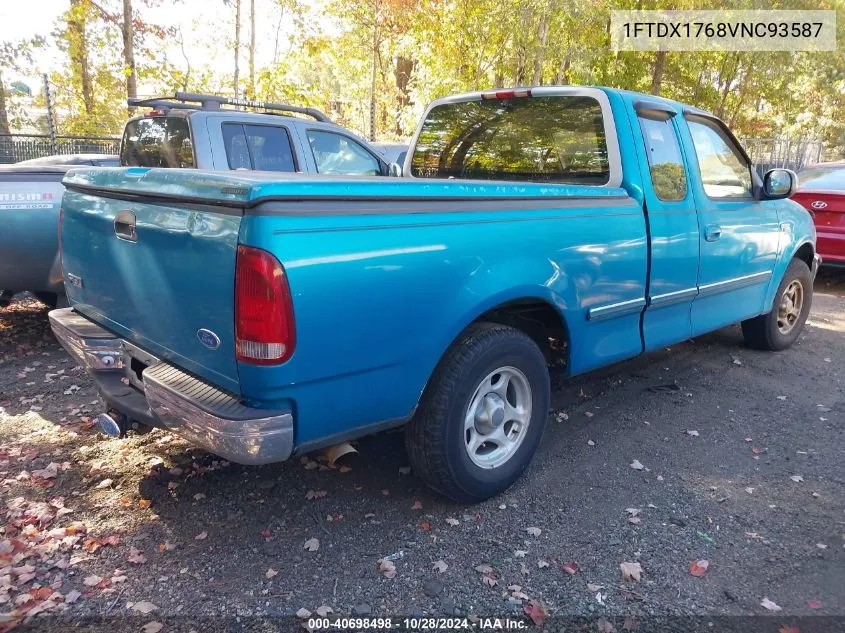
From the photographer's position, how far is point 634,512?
→ 3.25 meters

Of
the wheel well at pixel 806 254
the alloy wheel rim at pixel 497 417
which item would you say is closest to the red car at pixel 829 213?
the wheel well at pixel 806 254

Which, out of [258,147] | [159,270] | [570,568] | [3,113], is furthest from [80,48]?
[570,568]

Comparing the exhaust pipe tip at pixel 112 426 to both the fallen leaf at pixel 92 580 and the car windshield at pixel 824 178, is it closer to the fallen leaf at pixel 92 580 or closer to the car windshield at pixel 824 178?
the fallen leaf at pixel 92 580

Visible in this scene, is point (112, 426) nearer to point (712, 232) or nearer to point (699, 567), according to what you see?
point (699, 567)

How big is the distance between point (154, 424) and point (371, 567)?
3.62 feet

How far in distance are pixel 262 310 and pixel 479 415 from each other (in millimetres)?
1342

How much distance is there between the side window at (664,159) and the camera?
13.3 ft

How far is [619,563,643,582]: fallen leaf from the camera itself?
2.76 m

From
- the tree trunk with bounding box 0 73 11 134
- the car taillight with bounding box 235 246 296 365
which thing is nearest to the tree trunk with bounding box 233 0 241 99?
the tree trunk with bounding box 0 73 11 134

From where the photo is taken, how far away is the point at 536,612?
2.55 meters

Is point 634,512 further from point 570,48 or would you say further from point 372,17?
point 372,17

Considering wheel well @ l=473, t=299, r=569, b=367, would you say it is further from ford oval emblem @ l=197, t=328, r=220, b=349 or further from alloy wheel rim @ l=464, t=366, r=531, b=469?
ford oval emblem @ l=197, t=328, r=220, b=349

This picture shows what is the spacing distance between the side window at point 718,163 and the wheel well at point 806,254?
52.1 inches

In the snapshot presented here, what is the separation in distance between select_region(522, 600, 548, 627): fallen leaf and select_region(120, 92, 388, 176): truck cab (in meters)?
4.44
